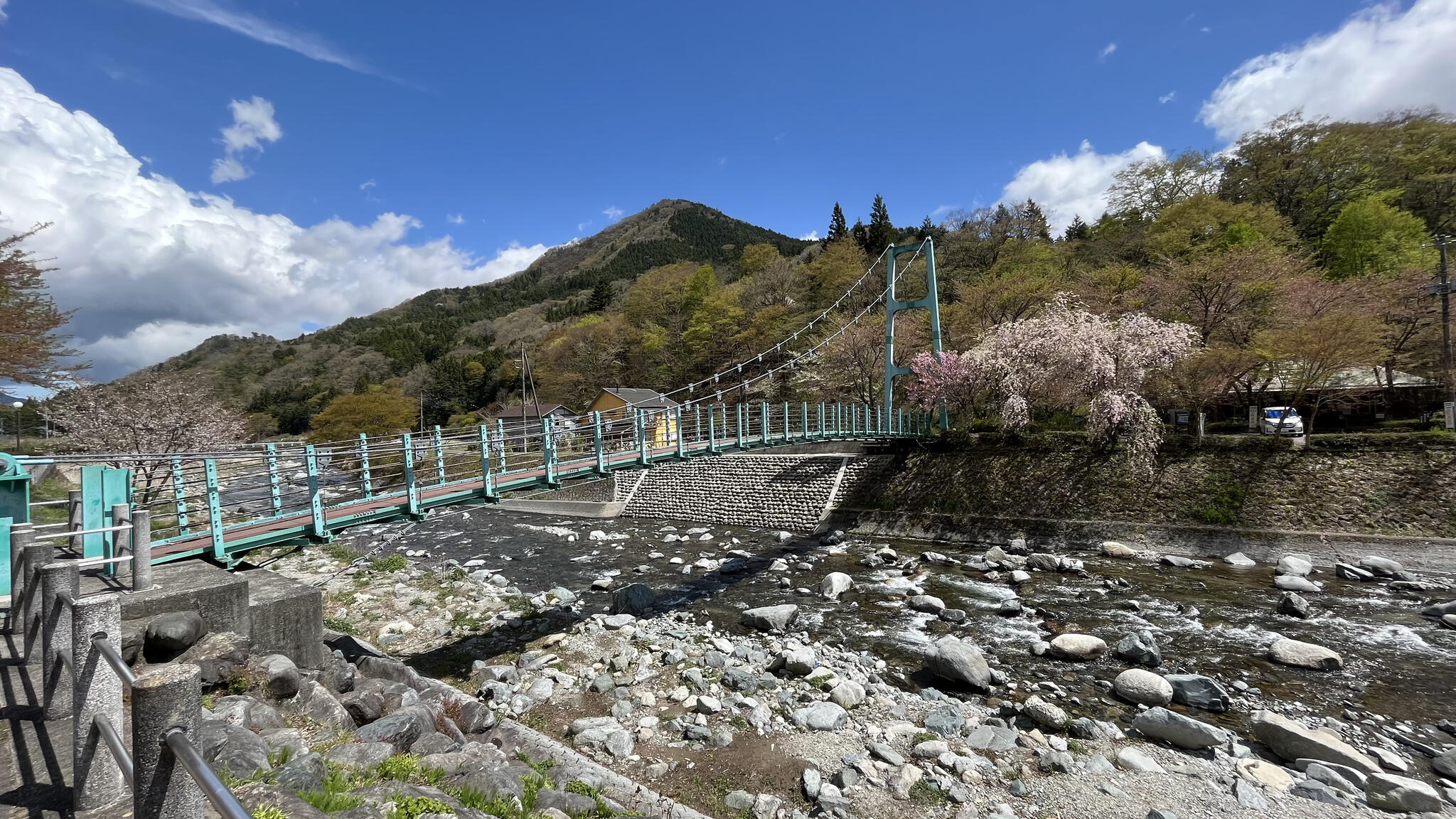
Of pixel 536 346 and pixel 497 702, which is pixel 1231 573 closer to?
pixel 497 702

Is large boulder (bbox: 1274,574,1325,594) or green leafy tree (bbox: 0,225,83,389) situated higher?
green leafy tree (bbox: 0,225,83,389)

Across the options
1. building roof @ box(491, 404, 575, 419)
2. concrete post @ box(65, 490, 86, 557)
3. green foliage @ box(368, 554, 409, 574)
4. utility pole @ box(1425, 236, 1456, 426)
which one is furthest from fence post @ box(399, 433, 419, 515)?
building roof @ box(491, 404, 575, 419)

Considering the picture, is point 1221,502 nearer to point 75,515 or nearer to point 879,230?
point 75,515

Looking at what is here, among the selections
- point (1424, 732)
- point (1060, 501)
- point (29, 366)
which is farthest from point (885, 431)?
point (29, 366)

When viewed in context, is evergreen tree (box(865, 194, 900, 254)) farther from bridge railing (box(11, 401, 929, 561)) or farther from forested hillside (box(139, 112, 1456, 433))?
bridge railing (box(11, 401, 929, 561))

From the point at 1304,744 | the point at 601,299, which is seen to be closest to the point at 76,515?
the point at 1304,744

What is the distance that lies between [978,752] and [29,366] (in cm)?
1279

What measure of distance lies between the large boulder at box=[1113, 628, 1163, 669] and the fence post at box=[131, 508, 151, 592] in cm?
855

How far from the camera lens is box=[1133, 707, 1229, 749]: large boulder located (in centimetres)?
454

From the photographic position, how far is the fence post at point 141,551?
3.64 meters

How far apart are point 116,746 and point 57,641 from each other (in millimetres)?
1136

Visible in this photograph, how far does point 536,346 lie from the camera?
49000 millimetres

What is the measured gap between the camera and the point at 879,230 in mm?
36531

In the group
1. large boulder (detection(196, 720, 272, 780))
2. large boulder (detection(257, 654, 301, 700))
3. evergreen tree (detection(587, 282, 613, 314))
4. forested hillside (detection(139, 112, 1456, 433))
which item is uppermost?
evergreen tree (detection(587, 282, 613, 314))
